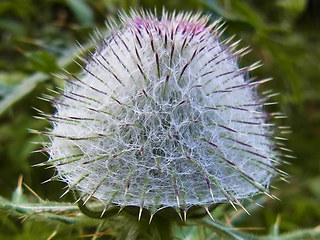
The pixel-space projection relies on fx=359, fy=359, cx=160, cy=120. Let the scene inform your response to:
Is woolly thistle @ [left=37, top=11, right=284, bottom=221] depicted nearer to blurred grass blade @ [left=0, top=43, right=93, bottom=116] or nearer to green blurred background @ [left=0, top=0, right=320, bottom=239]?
green blurred background @ [left=0, top=0, right=320, bottom=239]

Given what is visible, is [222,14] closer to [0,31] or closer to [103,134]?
[103,134]

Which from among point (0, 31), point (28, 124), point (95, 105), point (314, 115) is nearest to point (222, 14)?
→ point (95, 105)

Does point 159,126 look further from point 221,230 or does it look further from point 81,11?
point 81,11

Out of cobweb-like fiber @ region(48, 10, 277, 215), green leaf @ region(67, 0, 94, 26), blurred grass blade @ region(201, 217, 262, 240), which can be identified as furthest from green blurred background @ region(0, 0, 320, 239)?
blurred grass blade @ region(201, 217, 262, 240)

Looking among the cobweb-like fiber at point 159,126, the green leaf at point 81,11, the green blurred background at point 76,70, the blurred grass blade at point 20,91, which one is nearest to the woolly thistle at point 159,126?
the cobweb-like fiber at point 159,126

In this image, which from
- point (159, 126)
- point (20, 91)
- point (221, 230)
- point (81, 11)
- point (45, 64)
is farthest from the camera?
point (81, 11)

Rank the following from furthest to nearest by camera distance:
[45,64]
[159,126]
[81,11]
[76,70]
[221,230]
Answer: [81,11] → [76,70] → [45,64] → [221,230] → [159,126]

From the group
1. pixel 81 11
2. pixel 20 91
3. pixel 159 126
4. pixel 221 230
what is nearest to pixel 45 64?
pixel 20 91
